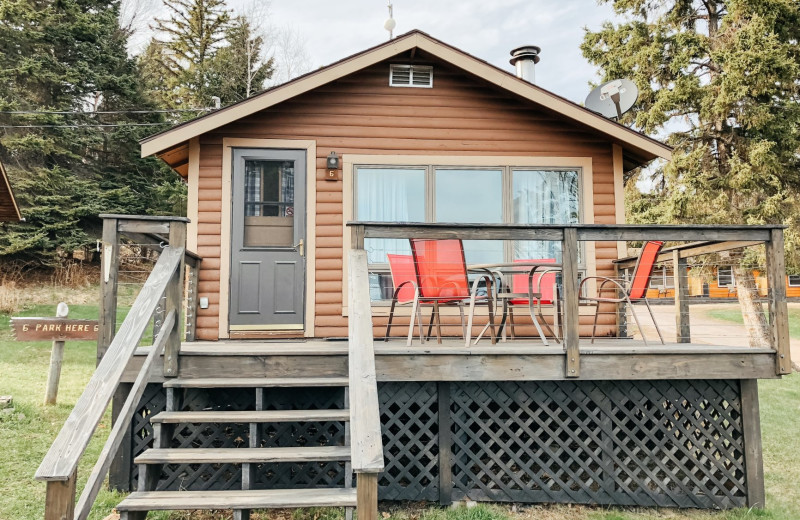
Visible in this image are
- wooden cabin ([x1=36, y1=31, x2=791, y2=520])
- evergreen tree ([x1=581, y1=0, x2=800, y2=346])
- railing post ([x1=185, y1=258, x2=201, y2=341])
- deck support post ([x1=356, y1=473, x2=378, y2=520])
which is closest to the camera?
deck support post ([x1=356, y1=473, x2=378, y2=520])

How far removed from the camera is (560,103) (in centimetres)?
562

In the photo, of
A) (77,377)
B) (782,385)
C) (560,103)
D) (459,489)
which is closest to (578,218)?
(560,103)

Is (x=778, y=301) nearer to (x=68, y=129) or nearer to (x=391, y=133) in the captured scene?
(x=391, y=133)

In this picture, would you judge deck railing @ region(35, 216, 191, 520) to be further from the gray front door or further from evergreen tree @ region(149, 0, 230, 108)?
evergreen tree @ region(149, 0, 230, 108)

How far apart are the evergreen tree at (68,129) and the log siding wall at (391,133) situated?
11721 mm

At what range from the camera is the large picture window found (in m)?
5.75

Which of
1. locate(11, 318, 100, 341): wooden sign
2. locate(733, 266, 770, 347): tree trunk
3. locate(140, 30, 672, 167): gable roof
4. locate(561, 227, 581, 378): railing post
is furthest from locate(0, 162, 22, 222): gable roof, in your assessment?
locate(733, 266, 770, 347): tree trunk

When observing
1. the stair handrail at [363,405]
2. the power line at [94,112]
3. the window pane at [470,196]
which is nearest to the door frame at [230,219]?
the window pane at [470,196]

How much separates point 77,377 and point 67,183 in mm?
9610

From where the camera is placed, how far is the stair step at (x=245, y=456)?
9.39 ft

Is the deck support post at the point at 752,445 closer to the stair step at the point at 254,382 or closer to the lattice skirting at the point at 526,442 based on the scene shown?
the lattice skirting at the point at 526,442

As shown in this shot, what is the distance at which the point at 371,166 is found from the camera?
5805mm

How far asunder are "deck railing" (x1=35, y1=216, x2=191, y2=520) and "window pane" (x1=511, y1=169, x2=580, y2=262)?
374 centimetres

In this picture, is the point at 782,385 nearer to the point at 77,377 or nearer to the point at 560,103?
the point at 560,103
